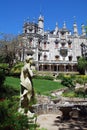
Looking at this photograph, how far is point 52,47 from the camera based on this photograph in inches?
2362

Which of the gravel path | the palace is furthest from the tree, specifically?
the gravel path

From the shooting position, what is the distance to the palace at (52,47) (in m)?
57.6

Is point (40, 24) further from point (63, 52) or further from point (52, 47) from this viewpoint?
point (63, 52)

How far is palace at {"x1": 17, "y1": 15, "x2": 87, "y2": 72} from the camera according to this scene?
5759 cm

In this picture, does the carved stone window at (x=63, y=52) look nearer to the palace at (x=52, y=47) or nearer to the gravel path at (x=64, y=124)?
the palace at (x=52, y=47)

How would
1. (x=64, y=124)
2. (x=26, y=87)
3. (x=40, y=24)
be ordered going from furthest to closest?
(x=40, y=24), (x=64, y=124), (x=26, y=87)

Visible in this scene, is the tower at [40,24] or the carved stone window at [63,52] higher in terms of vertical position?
the tower at [40,24]

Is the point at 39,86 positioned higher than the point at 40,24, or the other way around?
the point at 40,24

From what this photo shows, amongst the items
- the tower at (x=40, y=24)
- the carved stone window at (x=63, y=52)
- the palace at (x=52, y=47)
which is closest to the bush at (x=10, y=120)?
the palace at (x=52, y=47)

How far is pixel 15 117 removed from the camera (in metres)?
6.73

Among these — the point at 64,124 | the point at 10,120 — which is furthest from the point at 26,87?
the point at 64,124

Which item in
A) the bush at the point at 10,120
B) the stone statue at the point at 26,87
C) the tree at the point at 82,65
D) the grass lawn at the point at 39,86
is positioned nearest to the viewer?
the bush at the point at 10,120

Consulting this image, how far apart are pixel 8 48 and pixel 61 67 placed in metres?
16.6

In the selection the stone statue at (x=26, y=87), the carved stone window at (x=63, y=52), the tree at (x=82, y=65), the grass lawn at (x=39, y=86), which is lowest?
the grass lawn at (x=39, y=86)
